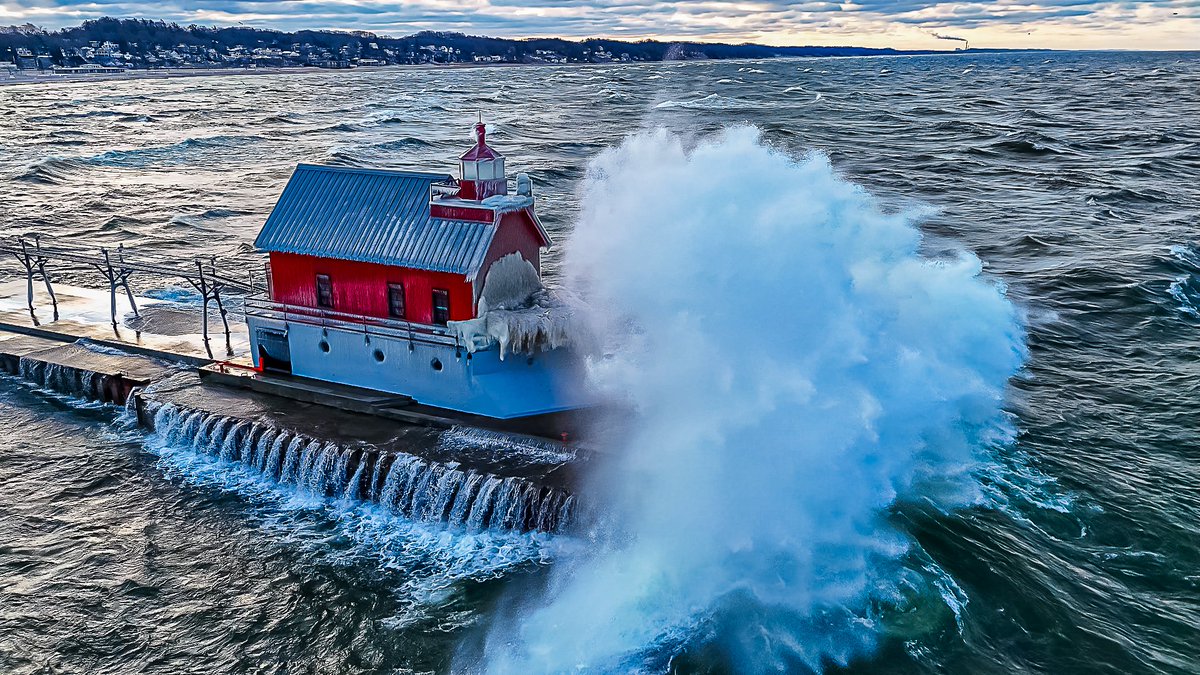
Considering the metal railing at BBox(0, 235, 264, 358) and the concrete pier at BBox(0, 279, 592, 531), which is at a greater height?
the metal railing at BBox(0, 235, 264, 358)

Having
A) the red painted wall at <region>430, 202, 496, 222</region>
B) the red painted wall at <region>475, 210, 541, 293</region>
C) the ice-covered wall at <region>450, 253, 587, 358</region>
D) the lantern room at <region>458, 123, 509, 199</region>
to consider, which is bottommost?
the ice-covered wall at <region>450, 253, 587, 358</region>

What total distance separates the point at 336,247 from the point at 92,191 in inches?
2026

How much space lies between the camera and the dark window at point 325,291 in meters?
24.6

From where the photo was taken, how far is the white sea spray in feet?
58.2

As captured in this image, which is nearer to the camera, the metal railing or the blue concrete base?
the blue concrete base

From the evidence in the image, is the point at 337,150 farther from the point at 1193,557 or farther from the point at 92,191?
the point at 1193,557

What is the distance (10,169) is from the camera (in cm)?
7262

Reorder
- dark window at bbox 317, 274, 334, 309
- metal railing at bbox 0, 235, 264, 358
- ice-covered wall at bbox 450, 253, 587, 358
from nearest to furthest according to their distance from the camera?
ice-covered wall at bbox 450, 253, 587, 358 → dark window at bbox 317, 274, 334, 309 → metal railing at bbox 0, 235, 264, 358

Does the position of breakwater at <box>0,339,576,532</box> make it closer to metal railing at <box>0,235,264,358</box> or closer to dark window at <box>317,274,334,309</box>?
dark window at <box>317,274,334,309</box>

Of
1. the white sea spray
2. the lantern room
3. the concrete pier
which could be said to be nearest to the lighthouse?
the lantern room

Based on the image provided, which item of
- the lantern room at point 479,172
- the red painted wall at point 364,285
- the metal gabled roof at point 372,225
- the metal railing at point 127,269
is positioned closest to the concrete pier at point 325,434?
the metal railing at point 127,269

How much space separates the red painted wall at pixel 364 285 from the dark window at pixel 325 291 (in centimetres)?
10

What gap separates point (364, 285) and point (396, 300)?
3.40 feet

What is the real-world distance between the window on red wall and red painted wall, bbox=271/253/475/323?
0.35 ft
